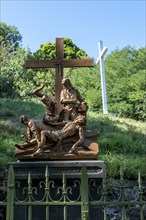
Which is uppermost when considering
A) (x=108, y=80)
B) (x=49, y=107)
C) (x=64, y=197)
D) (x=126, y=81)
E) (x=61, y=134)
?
(x=108, y=80)

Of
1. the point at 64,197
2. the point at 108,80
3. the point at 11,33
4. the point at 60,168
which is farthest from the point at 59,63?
the point at 11,33

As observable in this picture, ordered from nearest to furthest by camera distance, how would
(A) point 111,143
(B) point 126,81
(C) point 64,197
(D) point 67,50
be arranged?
1. (C) point 64,197
2. (A) point 111,143
3. (B) point 126,81
4. (D) point 67,50

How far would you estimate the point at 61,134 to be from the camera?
580 cm

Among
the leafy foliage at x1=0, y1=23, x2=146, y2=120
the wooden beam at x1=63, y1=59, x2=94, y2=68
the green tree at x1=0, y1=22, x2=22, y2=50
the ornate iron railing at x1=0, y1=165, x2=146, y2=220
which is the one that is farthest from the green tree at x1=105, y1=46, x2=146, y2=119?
the green tree at x1=0, y1=22, x2=22, y2=50

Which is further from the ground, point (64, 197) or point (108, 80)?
point (108, 80)

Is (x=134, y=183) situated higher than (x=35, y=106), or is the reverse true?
(x=35, y=106)

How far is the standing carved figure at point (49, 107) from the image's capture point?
6.01 m

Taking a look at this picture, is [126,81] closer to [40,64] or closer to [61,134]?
[40,64]

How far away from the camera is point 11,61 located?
2602 cm

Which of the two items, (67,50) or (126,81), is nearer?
(126,81)

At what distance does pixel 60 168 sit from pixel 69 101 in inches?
49.6

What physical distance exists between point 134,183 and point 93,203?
15.0 ft

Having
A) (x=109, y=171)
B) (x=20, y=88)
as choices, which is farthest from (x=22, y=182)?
(x=20, y=88)

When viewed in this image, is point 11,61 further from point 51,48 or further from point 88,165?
point 88,165
